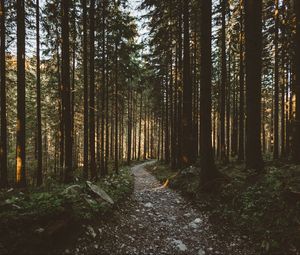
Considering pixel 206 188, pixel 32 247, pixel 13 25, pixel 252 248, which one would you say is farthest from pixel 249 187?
pixel 13 25

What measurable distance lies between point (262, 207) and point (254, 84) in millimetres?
4698

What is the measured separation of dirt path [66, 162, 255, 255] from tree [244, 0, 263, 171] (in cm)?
313

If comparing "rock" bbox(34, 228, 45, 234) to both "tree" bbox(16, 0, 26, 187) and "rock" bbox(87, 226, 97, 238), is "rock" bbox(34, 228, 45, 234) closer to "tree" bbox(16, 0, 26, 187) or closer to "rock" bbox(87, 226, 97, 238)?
"rock" bbox(87, 226, 97, 238)

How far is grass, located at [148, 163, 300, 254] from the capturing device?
16.6ft

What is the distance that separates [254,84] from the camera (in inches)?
353

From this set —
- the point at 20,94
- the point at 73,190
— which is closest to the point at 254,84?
the point at 73,190

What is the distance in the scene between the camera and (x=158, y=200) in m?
9.85

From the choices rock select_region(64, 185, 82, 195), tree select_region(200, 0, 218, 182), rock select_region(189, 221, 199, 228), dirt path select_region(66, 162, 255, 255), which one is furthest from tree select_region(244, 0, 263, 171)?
rock select_region(64, 185, 82, 195)

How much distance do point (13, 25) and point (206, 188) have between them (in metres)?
13.9

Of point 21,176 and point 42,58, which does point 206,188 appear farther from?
point 42,58

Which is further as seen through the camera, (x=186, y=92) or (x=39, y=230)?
(x=186, y=92)

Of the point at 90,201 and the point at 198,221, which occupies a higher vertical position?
the point at 90,201

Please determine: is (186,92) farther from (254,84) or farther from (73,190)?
(73,190)

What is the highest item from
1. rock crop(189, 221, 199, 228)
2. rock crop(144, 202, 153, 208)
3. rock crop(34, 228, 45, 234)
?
rock crop(34, 228, 45, 234)
